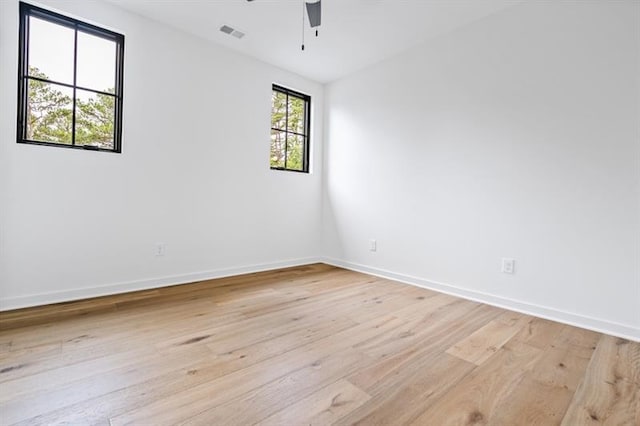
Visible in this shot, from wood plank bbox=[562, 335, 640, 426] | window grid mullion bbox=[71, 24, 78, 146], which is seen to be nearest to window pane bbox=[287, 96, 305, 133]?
window grid mullion bbox=[71, 24, 78, 146]

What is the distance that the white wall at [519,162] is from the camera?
2188 millimetres

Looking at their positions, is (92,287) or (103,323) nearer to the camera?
(103,323)

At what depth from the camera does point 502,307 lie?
2.69 meters

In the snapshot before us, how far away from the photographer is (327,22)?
2.88 m

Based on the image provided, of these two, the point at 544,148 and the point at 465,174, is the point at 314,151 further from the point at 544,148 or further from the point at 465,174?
the point at 544,148

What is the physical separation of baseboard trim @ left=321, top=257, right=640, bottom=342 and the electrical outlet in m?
0.24

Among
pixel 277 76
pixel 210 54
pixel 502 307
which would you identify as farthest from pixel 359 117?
pixel 502 307

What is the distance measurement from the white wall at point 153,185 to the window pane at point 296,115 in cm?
25

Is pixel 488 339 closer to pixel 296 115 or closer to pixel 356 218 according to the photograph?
pixel 356 218

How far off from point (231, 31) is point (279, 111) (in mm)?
1104

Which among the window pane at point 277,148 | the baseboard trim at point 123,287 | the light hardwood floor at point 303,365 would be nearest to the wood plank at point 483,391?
the light hardwood floor at point 303,365

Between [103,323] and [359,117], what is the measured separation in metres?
3.30

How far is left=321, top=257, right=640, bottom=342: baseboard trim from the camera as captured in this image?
85.6 inches

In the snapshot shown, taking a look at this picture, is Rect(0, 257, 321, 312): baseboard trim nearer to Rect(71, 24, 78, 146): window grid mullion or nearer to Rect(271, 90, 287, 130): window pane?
Rect(71, 24, 78, 146): window grid mullion
